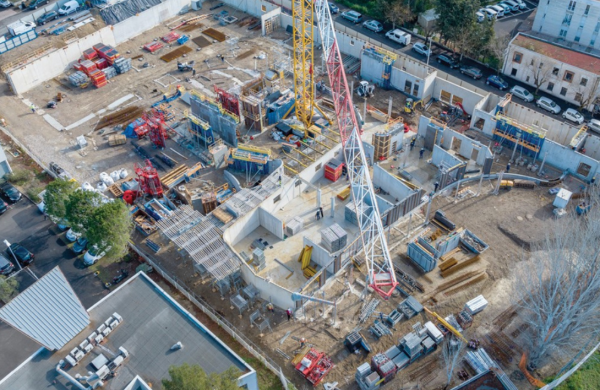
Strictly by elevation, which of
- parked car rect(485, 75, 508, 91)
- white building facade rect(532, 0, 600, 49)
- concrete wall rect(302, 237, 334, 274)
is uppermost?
white building facade rect(532, 0, 600, 49)

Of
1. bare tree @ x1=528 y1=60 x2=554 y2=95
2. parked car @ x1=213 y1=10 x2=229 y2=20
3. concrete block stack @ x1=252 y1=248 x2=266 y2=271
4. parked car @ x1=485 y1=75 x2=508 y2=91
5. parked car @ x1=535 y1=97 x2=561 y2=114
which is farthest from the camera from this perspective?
parked car @ x1=213 y1=10 x2=229 y2=20

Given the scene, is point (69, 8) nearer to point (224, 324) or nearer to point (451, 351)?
point (224, 324)

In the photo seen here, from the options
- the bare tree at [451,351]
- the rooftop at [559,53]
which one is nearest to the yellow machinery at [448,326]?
the bare tree at [451,351]

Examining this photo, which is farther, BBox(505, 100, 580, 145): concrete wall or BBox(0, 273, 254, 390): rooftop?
BBox(505, 100, 580, 145): concrete wall

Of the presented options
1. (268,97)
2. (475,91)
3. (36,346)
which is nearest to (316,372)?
(36,346)

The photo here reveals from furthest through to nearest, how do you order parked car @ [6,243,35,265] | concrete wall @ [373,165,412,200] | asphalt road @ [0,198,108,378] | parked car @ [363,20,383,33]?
parked car @ [363,20,383,33] < concrete wall @ [373,165,412,200] < parked car @ [6,243,35,265] < asphalt road @ [0,198,108,378]

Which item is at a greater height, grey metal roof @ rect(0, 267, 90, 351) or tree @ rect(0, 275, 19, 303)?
grey metal roof @ rect(0, 267, 90, 351)

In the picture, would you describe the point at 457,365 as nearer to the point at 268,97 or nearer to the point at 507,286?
the point at 507,286

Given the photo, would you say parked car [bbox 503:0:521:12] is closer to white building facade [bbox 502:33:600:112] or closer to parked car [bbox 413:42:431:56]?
white building facade [bbox 502:33:600:112]

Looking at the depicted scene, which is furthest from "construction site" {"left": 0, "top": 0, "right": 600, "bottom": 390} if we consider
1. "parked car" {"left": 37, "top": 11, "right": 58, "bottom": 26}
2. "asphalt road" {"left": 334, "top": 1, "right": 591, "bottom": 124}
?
"parked car" {"left": 37, "top": 11, "right": 58, "bottom": 26}
